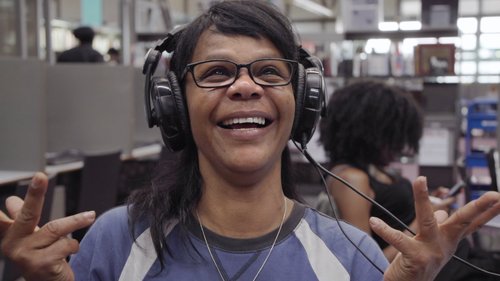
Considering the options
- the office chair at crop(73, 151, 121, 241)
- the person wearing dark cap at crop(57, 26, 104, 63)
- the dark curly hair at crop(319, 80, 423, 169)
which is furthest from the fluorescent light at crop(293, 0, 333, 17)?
the dark curly hair at crop(319, 80, 423, 169)

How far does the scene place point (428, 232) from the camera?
83 centimetres

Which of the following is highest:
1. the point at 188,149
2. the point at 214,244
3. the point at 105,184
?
the point at 188,149

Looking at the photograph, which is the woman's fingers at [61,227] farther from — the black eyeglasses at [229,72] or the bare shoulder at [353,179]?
the bare shoulder at [353,179]

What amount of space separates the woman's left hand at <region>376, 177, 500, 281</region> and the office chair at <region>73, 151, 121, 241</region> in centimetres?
252

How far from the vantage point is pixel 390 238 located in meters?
0.82

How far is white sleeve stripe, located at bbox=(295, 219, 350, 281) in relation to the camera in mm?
964

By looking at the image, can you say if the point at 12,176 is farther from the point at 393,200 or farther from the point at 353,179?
the point at 393,200

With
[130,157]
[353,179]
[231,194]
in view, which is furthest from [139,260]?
[130,157]

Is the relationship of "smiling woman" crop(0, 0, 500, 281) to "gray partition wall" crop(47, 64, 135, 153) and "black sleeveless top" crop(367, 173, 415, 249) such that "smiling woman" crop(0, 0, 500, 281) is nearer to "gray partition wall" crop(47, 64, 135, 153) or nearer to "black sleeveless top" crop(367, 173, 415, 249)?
"black sleeveless top" crop(367, 173, 415, 249)

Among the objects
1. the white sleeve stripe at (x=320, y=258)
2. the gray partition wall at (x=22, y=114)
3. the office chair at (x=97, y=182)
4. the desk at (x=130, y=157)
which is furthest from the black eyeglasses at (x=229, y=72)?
the desk at (x=130, y=157)

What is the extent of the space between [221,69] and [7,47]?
4912mm

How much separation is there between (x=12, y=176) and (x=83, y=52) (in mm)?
2430

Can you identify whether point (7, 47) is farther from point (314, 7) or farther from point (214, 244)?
point (314, 7)

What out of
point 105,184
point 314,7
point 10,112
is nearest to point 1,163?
point 10,112
